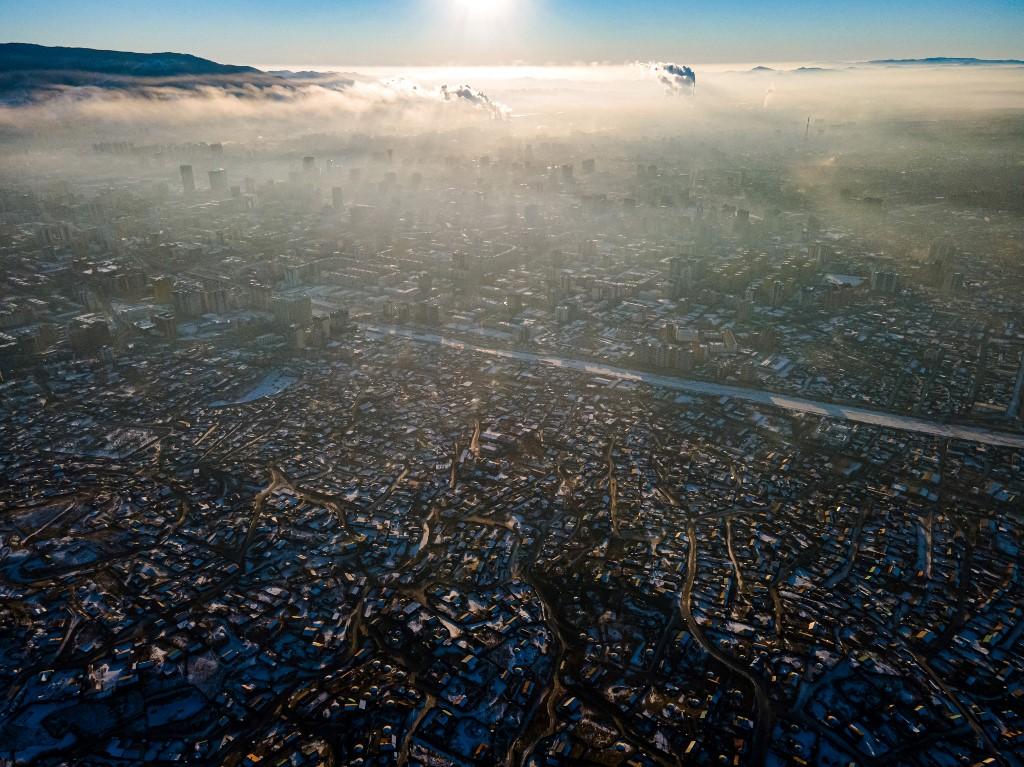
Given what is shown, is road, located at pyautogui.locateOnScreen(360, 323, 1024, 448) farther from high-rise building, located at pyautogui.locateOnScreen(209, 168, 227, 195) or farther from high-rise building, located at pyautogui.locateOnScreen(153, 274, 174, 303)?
high-rise building, located at pyautogui.locateOnScreen(209, 168, 227, 195)

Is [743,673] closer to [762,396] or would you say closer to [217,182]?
[762,396]

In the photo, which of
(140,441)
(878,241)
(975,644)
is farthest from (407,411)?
(878,241)

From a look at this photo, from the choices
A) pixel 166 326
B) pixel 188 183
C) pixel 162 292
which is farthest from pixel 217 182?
pixel 166 326

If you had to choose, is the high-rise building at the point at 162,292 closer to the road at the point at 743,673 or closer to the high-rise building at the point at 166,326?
the high-rise building at the point at 166,326

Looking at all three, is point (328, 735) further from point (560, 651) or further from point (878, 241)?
point (878, 241)

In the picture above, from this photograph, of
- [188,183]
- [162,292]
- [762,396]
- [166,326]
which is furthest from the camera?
[188,183]

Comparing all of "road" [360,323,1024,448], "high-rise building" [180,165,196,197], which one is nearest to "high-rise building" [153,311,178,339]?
"road" [360,323,1024,448]

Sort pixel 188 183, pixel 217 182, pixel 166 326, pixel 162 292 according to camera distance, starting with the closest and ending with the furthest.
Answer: pixel 166 326 → pixel 162 292 → pixel 188 183 → pixel 217 182

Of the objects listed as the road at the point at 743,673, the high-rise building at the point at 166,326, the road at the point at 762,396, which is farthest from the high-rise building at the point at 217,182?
the road at the point at 743,673
